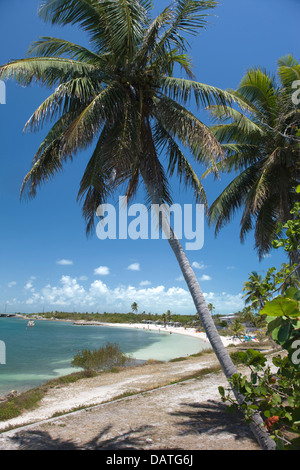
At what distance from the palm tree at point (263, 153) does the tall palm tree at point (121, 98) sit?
1.79 meters

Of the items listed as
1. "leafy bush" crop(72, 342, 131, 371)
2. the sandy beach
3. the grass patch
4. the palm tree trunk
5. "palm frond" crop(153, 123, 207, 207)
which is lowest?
"leafy bush" crop(72, 342, 131, 371)

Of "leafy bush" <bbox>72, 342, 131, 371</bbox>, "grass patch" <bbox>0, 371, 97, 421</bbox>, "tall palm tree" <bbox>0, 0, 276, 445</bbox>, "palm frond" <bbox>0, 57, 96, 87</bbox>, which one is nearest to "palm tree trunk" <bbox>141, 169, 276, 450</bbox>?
"tall palm tree" <bbox>0, 0, 276, 445</bbox>

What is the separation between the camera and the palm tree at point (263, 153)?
28.3ft

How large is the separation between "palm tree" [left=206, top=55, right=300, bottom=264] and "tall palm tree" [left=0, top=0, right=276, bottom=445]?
1788mm

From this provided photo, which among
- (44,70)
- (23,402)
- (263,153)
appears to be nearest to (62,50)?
(44,70)

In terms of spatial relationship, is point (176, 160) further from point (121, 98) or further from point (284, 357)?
point (284, 357)

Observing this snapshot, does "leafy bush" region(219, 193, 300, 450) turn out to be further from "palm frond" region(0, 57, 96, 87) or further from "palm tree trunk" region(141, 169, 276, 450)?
"palm frond" region(0, 57, 96, 87)

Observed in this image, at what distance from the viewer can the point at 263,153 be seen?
9.94 m

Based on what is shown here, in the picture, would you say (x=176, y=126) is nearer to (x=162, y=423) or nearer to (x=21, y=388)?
(x=162, y=423)

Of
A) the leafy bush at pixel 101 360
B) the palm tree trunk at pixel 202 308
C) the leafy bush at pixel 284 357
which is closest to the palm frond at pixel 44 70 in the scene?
the palm tree trunk at pixel 202 308

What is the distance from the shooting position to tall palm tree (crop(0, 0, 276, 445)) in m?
6.20

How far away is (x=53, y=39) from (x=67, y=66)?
42.6 inches

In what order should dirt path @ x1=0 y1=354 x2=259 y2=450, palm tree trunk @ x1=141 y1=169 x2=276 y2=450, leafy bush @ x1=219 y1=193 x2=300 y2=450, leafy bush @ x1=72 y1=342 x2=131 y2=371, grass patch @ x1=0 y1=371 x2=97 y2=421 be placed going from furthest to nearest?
leafy bush @ x1=72 y1=342 x2=131 y2=371, grass patch @ x1=0 y1=371 x2=97 y2=421, dirt path @ x1=0 y1=354 x2=259 y2=450, palm tree trunk @ x1=141 y1=169 x2=276 y2=450, leafy bush @ x1=219 y1=193 x2=300 y2=450

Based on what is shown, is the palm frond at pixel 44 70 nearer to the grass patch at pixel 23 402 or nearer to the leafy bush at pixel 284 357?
the leafy bush at pixel 284 357
